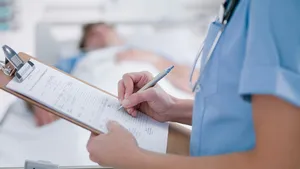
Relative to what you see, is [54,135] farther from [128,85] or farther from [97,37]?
[97,37]

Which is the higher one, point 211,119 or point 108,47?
point 108,47

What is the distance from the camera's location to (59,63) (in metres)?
2.53

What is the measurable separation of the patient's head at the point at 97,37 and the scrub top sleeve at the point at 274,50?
2101 mm

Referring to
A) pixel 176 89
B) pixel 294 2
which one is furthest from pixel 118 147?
pixel 176 89

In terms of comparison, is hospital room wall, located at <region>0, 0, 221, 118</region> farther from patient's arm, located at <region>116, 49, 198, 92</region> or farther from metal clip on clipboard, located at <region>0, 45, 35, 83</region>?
metal clip on clipboard, located at <region>0, 45, 35, 83</region>

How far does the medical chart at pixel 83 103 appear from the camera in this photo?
92 centimetres

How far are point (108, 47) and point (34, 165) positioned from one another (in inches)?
70.1

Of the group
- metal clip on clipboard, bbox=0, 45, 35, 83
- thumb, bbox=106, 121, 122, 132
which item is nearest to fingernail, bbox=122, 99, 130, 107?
thumb, bbox=106, 121, 122, 132

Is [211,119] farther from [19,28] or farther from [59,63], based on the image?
[19,28]

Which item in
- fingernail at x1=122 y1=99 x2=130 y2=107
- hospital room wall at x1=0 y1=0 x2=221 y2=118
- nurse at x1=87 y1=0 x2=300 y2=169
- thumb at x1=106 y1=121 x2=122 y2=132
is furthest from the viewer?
hospital room wall at x1=0 y1=0 x2=221 y2=118

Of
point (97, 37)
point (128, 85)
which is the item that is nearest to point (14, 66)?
point (128, 85)

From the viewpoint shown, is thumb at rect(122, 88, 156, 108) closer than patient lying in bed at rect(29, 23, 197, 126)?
Yes

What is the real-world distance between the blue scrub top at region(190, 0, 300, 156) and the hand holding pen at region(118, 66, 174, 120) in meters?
0.19

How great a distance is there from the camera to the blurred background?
242 cm
